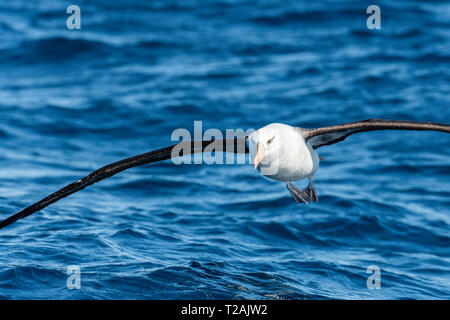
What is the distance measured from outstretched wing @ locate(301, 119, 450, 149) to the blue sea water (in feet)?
5.91

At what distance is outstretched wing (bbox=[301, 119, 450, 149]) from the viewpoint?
8.12m

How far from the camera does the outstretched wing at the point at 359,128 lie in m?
8.12

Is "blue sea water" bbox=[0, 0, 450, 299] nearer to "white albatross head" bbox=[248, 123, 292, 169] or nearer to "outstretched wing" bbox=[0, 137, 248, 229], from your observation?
"outstretched wing" bbox=[0, 137, 248, 229]

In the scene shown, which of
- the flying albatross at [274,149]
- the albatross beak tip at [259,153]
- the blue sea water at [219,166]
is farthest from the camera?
the blue sea water at [219,166]

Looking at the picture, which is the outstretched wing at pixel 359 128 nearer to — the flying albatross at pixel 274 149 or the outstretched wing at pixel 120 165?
the flying albatross at pixel 274 149

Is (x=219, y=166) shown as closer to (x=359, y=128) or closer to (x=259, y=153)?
(x=359, y=128)

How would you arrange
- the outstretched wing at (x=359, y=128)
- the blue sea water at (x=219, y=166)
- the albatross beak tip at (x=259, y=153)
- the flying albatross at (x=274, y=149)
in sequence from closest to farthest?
1. the albatross beak tip at (x=259, y=153)
2. the outstretched wing at (x=359, y=128)
3. the flying albatross at (x=274, y=149)
4. the blue sea water at (x=219, y=166)

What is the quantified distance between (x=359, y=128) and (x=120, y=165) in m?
2.94

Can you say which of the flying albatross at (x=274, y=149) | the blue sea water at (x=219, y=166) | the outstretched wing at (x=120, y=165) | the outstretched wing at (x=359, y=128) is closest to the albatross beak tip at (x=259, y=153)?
the flying albatross at (x=274, y=149)

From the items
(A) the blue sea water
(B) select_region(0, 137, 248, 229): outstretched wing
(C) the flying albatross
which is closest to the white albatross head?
(C) the flying albatross

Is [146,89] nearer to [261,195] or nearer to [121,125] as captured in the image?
[121,125]

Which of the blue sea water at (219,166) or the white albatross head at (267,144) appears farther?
the blue sea water at (219,166)

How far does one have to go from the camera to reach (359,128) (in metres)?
8.46

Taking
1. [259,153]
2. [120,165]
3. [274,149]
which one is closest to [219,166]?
[120,165]
